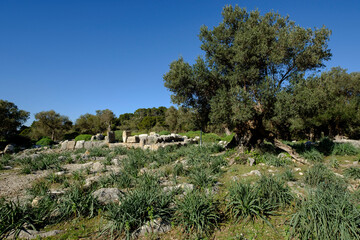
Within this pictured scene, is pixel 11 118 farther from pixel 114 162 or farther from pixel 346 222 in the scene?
pixel 346 222

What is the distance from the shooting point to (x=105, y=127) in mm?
47688

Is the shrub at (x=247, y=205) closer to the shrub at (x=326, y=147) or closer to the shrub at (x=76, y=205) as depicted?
the shrub at (x=76, y=205)

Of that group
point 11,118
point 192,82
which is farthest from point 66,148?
point 192,82

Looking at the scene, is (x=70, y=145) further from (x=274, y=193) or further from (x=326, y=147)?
(x=326, y=147)

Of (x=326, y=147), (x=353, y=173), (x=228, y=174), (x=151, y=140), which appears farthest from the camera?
(x=151, y=140)

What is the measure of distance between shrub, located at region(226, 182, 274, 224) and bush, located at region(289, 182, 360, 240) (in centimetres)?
55

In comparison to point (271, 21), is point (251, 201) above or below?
below

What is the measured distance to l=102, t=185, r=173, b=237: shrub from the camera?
343cm

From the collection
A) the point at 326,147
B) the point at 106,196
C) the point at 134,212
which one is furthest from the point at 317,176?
the point at 326,147

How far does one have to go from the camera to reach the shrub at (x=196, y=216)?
3400mm

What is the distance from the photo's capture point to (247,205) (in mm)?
3709

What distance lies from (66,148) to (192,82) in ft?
53.6

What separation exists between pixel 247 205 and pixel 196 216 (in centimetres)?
108

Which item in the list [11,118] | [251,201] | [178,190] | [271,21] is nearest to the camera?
[251,201]
